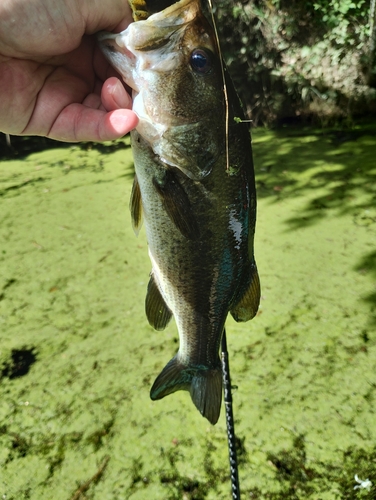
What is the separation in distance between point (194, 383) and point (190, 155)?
0.62m

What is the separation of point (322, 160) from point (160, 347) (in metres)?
2.69

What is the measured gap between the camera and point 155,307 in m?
1.26

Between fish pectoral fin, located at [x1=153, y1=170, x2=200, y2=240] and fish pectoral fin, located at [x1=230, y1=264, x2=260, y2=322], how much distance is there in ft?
0.79

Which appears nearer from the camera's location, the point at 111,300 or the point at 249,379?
the point at 249,379

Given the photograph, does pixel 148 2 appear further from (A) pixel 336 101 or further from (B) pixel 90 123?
(A) pixel 336 101

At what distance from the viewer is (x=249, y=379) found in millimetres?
2057

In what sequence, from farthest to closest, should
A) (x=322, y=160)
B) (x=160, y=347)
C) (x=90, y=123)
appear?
(x=322, y=160), (x=160, y=347), (x=90, y=123)

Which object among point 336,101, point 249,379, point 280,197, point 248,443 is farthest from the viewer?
point 336,101

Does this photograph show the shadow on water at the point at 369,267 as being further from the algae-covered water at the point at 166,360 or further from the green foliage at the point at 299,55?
the green foliage at the point at 299,55

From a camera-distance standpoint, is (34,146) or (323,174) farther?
(34,146)

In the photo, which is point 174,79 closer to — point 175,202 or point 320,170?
point 175,202

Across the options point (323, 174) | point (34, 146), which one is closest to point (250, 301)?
point (323, 174)

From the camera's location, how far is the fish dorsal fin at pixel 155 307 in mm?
1256

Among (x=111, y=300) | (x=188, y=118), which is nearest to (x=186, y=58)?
(x=188, y=118)
